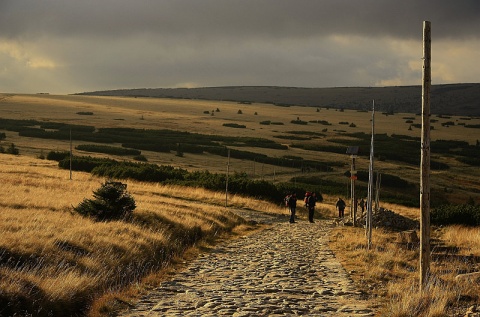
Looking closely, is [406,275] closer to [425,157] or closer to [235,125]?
[425,157]

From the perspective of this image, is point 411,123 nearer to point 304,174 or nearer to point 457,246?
point 304,174

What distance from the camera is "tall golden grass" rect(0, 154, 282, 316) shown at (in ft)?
35.9

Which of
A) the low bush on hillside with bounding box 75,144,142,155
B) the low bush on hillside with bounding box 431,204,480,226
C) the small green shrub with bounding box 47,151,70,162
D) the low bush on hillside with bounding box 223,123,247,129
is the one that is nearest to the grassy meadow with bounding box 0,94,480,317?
the low bush on hillside with bounding box 431,204,480,226

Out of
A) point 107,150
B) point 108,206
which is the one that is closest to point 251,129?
point 107,150

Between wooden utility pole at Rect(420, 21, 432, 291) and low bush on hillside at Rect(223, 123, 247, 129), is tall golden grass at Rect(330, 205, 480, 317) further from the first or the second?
low bush on hillside at Rect(223, 123, 247, 129)

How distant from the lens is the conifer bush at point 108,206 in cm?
2200

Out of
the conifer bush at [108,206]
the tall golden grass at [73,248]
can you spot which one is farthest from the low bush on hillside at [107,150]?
the conifer bush at [108,206]

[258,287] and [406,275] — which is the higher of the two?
[258,287]

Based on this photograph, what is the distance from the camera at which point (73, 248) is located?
48.4 ft

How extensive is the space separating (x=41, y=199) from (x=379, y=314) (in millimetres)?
17885

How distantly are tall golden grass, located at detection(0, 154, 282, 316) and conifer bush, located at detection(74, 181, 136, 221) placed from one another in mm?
416

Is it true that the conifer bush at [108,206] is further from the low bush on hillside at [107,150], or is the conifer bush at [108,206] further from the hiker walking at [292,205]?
the low bush on hillside at [107,150]

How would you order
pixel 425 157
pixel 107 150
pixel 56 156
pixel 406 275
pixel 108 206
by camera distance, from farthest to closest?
pixel 107 150 → pixel 56 156 → pixel 108 206 → pixel 406 275 → pixel 425 157

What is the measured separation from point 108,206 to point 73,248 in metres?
7.54
